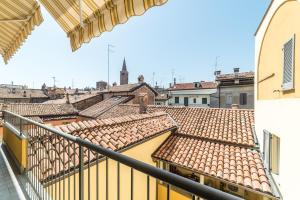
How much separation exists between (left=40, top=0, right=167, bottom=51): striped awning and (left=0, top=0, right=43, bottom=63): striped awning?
704 millimetres

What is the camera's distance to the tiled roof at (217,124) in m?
10.3

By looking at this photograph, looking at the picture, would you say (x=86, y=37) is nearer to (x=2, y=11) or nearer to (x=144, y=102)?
(x=2, y=11)

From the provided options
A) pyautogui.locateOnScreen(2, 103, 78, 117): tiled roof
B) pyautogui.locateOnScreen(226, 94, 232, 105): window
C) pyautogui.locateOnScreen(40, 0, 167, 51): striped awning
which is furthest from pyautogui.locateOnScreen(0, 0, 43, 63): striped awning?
pyautogui.locateOnScreen(226, 94, 232, 105): window

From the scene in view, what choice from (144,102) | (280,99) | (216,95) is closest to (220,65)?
(216,95)

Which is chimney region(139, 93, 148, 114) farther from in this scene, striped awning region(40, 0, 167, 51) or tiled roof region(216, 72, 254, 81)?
tiled roof region(216, 72, 254, 81)

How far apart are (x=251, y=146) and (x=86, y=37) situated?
9.44 meters

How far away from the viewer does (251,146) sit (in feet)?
30.5

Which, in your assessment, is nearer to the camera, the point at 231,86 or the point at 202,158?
the point at 202,158

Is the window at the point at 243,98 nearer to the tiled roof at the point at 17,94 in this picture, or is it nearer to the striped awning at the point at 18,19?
the striped awning at the point at 18,19

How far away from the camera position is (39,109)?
80.8 ft

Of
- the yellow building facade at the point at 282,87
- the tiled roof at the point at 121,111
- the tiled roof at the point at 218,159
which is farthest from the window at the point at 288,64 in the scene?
the tiled roof at the point at 121,111

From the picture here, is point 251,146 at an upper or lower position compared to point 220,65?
lower

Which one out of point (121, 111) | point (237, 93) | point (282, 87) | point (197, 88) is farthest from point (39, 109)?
point (237, 93)

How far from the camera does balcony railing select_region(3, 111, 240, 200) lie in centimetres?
96
